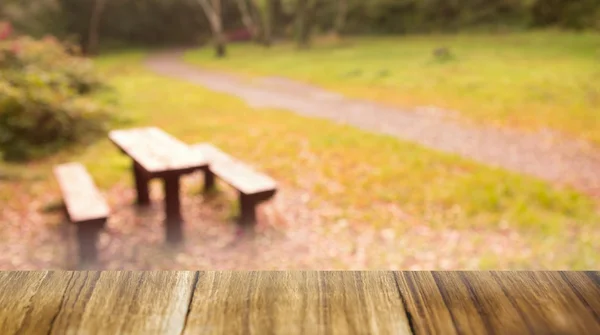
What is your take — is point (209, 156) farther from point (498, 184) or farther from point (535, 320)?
point (535, 320)

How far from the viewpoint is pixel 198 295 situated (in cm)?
70

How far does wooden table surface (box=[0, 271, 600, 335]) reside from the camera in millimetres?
634

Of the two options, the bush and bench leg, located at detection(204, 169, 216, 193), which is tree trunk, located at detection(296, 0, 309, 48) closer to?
the bush

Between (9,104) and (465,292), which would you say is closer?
(465,292)

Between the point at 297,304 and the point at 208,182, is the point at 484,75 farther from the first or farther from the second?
the point at 297,304

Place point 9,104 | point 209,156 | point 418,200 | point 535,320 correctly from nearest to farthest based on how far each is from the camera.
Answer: point 535,320
point 209,156
point 418,200
point 9,104

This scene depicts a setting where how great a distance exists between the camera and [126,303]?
69 centimetres

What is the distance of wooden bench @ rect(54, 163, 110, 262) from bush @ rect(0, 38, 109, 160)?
1.16m

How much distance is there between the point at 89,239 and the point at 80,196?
0.20 metres

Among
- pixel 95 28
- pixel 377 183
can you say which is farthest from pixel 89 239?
pixel 95 28

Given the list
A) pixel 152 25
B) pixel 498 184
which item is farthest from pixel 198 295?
pixel 152 25

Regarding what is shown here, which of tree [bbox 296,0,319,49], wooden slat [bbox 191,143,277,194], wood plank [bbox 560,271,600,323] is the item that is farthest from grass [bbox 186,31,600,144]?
wood plank [bbox 560,271,600,323]

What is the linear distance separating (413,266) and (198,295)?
82.0 inches

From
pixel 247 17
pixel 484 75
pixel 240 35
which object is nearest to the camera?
pixel 484 75
